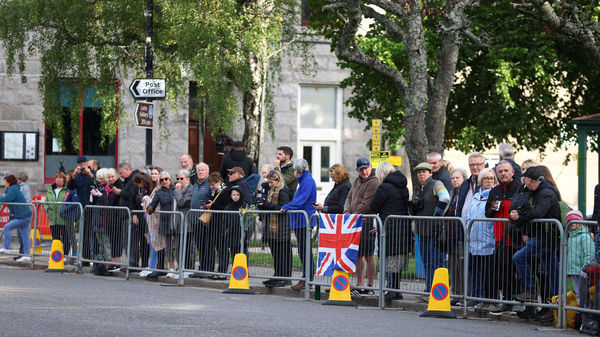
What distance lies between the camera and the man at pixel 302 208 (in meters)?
15.0

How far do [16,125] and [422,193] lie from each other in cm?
1929

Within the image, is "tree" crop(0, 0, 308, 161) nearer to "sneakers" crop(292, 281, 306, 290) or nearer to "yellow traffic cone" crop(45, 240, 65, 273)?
"yellow traffic cone" crop(45, 240, 65, 273)

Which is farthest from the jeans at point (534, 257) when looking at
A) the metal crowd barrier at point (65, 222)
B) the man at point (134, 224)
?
the metal crowd barrier at point (65, 222)

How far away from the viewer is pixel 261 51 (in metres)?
21.9

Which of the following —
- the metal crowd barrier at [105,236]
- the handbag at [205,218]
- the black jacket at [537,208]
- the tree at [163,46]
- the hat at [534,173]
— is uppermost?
the tree at [163,46]

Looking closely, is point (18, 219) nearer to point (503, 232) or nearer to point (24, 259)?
point (24, 259)

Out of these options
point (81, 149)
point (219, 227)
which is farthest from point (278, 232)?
point (81, 149)

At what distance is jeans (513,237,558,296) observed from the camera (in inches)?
473

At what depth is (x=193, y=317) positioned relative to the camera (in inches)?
454

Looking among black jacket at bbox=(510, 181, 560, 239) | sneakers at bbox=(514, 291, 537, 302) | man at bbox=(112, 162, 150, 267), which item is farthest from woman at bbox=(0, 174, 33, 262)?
black jacket at bbox=(510, 181, 560, 239)

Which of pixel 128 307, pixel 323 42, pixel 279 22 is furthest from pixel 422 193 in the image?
pixel 323 42

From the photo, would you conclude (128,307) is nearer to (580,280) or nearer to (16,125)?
(580,280)

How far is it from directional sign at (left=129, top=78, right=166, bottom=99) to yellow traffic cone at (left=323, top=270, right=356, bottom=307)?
7.04m

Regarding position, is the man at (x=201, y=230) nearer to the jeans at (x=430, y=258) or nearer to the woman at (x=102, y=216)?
the woman at (x=102, y=216)
